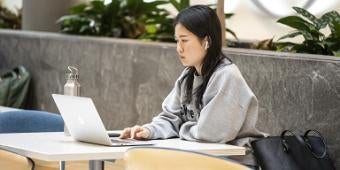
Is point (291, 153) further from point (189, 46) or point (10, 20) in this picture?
point (10, 20)

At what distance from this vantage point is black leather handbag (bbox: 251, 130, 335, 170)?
13.5 ft

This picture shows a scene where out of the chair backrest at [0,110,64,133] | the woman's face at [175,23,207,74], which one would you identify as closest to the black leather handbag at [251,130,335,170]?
the woman's face at [175,23,207,74]

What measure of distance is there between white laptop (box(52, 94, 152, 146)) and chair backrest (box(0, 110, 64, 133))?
726 millimetres

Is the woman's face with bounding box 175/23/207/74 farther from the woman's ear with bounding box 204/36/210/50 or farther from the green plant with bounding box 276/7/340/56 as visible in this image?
the green plant with bounding box 276/7/340/56

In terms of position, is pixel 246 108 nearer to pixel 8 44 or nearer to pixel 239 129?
pixel 239 129

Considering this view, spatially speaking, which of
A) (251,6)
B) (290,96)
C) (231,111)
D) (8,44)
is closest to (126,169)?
(231,111)

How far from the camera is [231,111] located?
408 centimetres

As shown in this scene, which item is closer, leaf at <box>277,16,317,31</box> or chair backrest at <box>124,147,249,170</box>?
chair backrest at <box>124,147,249,170</box>

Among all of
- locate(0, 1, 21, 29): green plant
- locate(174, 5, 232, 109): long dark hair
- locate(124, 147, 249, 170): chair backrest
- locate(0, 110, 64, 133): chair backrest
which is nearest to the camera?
locate(124, 147, 249, 170): chair backrest

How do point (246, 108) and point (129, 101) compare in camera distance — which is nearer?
point (246, 108)

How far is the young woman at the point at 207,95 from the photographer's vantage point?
13.4 feet

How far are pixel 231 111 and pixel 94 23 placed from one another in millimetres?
3779

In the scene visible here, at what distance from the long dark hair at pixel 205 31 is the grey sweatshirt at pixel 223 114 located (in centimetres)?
4

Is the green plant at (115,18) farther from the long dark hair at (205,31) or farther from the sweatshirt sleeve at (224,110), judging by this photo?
the sweatshirt sleeve at (224,110)
